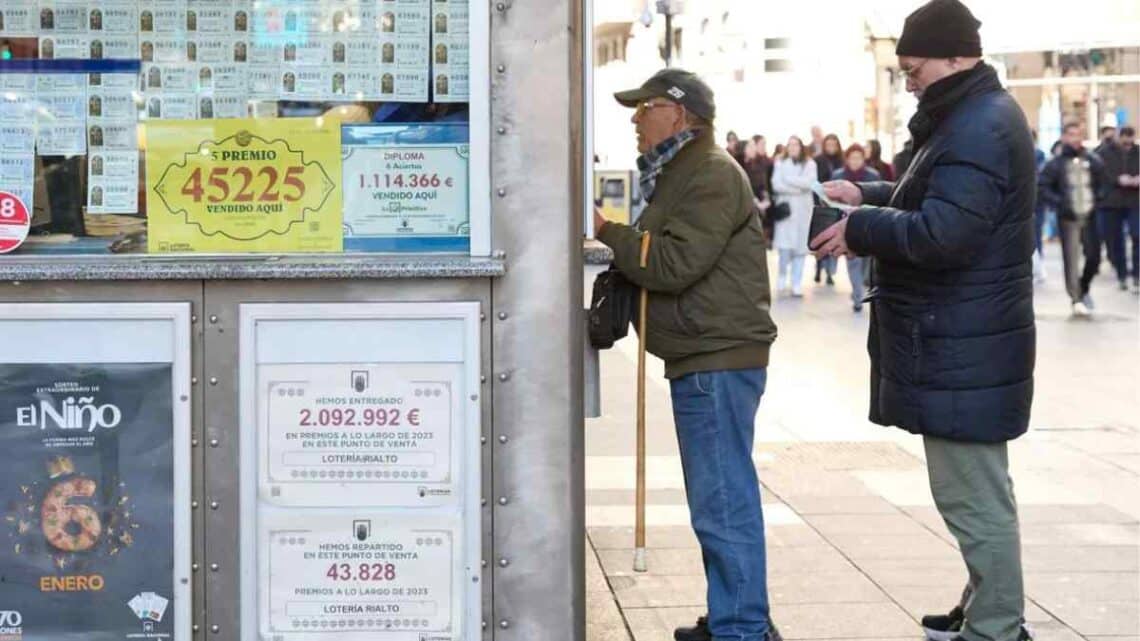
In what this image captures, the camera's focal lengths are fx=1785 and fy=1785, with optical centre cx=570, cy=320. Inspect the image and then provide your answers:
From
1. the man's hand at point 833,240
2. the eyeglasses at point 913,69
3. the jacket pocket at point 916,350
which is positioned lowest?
the jacket pocket at point 916,350

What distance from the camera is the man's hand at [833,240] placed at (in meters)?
5.28

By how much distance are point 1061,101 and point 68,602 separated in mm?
32148

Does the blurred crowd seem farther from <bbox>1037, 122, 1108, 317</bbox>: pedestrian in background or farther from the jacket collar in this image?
the jacket collar

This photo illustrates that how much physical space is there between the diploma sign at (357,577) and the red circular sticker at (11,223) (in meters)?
1.00

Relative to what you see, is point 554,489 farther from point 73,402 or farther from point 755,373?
point 73,402

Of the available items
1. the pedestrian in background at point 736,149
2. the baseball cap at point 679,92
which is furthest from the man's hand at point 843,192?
the pedestrian in background at point 736,149

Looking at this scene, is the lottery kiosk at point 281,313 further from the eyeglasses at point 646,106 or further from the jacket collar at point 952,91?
the jacket collar at point 952,91

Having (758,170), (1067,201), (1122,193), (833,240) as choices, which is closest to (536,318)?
(833,240)

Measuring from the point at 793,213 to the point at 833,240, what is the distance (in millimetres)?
15000

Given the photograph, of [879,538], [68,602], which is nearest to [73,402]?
[68,602]

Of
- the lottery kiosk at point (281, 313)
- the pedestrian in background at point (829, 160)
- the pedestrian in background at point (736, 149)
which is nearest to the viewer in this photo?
the lottery kiosk at point (281, 313)

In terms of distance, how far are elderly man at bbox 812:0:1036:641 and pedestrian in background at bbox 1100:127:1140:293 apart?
1408 cm

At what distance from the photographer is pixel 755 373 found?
5.28 meters

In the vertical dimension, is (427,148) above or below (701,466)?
above
